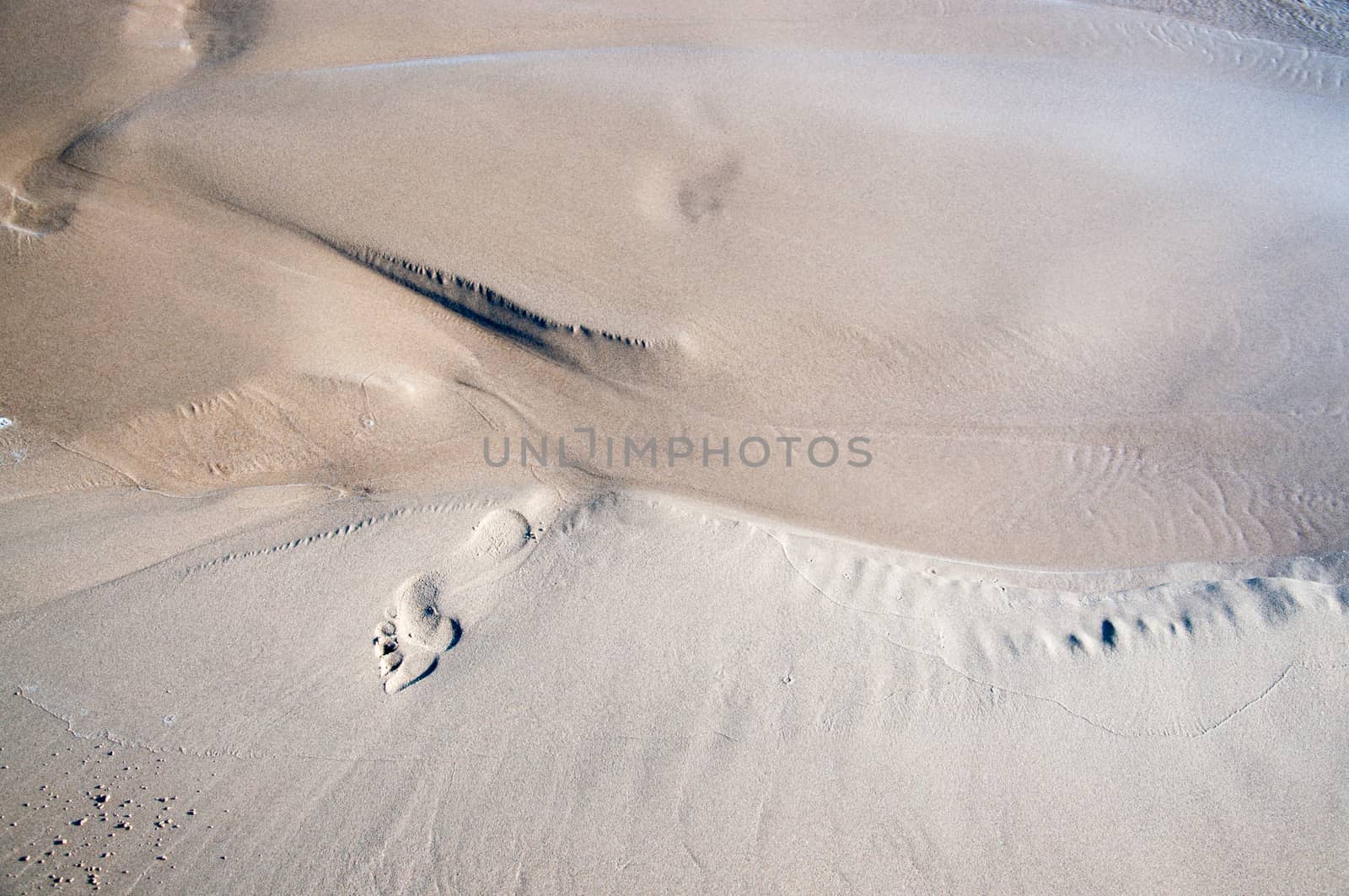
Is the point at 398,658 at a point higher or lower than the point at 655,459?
lower

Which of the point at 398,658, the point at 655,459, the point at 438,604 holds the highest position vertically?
the point at 655,459

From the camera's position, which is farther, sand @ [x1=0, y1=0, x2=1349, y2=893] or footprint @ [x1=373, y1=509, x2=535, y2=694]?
footprint @ [x1=373, y1=509, x2=535, y2=694]

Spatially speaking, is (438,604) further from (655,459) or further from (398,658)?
(655,459)

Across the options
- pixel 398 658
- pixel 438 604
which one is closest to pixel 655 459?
pixel 438 604

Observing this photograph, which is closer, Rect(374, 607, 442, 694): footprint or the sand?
the sand

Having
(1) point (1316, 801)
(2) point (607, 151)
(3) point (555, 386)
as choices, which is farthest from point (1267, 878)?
(2) point (607, 151)
